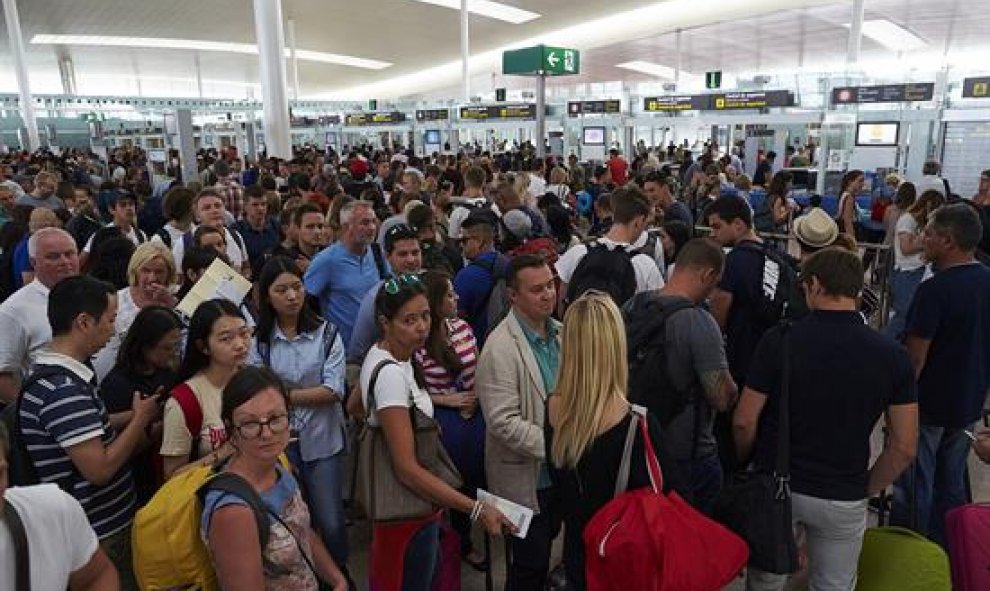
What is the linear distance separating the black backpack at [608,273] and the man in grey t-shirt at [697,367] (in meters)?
0.88

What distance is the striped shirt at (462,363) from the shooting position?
9.12ft

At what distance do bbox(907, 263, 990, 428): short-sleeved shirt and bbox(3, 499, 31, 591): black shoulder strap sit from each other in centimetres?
327

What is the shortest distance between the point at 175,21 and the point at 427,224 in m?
29.3

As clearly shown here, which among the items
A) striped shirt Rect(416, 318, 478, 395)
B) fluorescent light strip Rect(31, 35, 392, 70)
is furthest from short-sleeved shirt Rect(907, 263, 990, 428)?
fluorescent light strip Rect(31, 35, 392, 70)

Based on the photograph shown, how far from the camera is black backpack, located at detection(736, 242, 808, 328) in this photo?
10.7 ft

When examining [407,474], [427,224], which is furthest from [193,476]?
[427,224]

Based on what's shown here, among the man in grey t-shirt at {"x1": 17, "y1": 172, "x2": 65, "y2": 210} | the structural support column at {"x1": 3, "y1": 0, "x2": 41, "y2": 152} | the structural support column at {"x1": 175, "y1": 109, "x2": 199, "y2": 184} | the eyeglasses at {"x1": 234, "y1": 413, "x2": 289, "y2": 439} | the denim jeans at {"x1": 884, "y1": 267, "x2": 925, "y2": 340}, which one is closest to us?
the eyeglasses at {"x1": 234, "y1": 413, "x2": 289, "y2": 439}

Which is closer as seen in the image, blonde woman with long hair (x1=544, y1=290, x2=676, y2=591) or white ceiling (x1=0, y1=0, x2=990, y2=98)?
blonde woman with long hair (x1=544, y1=290, x2=676, y2=591)

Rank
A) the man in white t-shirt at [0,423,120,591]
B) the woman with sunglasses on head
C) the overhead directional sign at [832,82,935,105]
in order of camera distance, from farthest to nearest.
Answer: the overhead directional sign at [832,82,935,105] < the woman with sunglasses on head < the man in white t-shirt at [0,423,120,591]

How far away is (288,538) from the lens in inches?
71.6

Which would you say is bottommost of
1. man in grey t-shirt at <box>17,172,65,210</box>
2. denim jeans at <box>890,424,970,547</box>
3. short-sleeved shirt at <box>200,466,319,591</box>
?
denim jeans at <box>890,424,970,547</box>

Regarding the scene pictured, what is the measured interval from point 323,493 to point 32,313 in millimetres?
1550

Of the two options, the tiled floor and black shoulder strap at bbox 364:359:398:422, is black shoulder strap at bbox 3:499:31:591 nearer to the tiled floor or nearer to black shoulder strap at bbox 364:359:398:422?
black shoulder strap at bbox 364:359:398:422

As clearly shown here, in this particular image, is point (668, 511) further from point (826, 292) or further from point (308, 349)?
point (308, 349)
